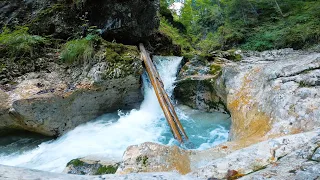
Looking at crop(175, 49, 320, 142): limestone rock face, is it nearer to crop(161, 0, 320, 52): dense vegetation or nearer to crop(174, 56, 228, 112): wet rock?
crop(174, 56, 228, 112): wet rock

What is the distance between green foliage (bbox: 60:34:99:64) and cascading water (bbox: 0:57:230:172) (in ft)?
6.29

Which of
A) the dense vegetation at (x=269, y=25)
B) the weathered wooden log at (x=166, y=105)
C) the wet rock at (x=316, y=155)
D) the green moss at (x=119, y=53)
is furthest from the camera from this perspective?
the dense vegetation at (x=269, y=25)

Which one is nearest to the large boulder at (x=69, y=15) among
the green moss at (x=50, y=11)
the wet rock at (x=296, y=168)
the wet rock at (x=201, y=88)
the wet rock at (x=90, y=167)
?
the green moss at (x=50, y=11)

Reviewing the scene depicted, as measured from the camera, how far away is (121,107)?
306 inches

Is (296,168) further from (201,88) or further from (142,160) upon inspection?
(201,88)

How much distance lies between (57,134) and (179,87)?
4155 millimetres

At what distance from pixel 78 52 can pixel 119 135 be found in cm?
283

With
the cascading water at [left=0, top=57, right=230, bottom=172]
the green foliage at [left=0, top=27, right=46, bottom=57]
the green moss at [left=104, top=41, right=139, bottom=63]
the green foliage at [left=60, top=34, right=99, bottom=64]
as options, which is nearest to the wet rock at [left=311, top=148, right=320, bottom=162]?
the cascading water at [left=0, top=57, right=230, bottom=172]

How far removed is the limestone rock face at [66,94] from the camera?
5828 millimetres

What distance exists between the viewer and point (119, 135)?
6.23 metres

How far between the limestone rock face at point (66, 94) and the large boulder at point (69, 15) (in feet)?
5.20

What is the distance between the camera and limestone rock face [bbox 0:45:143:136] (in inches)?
229

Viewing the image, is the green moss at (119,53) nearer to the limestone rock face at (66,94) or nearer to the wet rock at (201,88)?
the limestone rock face at (66,94)

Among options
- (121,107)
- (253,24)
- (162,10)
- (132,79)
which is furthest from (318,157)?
(162,10)
